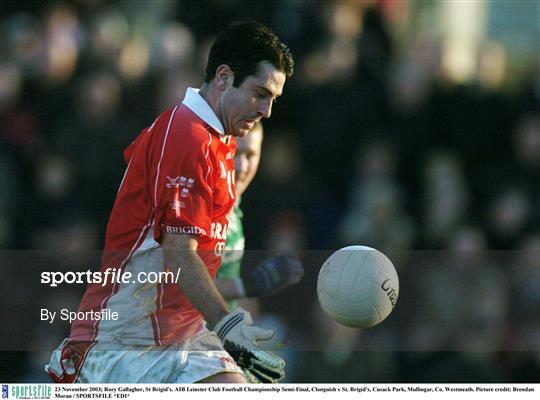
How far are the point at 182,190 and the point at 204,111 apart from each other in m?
0.45

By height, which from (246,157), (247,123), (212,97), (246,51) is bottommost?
(246,157)

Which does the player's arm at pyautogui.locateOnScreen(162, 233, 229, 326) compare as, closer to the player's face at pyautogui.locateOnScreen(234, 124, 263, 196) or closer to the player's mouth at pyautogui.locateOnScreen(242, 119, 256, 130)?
the player's mouth at pyautogui.locateOnScreen(242, 119, 256, 130)

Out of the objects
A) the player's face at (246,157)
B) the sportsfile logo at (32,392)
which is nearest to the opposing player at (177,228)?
the sportsfile logo at (32,392)

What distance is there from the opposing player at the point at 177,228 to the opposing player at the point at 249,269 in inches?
40.3

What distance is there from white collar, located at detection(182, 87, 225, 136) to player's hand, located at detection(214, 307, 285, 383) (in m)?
0.87

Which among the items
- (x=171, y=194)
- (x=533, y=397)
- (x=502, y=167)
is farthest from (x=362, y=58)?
(x=171, y=194)

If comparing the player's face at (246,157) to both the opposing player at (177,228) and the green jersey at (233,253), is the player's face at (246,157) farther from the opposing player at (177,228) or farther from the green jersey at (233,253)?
the opposing player at (177,228)

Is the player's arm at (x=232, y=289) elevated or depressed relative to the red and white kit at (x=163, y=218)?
depressed

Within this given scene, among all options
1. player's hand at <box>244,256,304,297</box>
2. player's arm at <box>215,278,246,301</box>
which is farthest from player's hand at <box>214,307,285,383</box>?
player's arm at <box>215,278,246,301</box>

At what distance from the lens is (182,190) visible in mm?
4969

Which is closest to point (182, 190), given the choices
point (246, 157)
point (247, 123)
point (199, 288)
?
point (199, 288)

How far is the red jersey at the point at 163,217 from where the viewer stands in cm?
499

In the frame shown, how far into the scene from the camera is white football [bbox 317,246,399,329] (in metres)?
5.62

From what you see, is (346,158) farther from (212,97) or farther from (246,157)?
(212,97)
